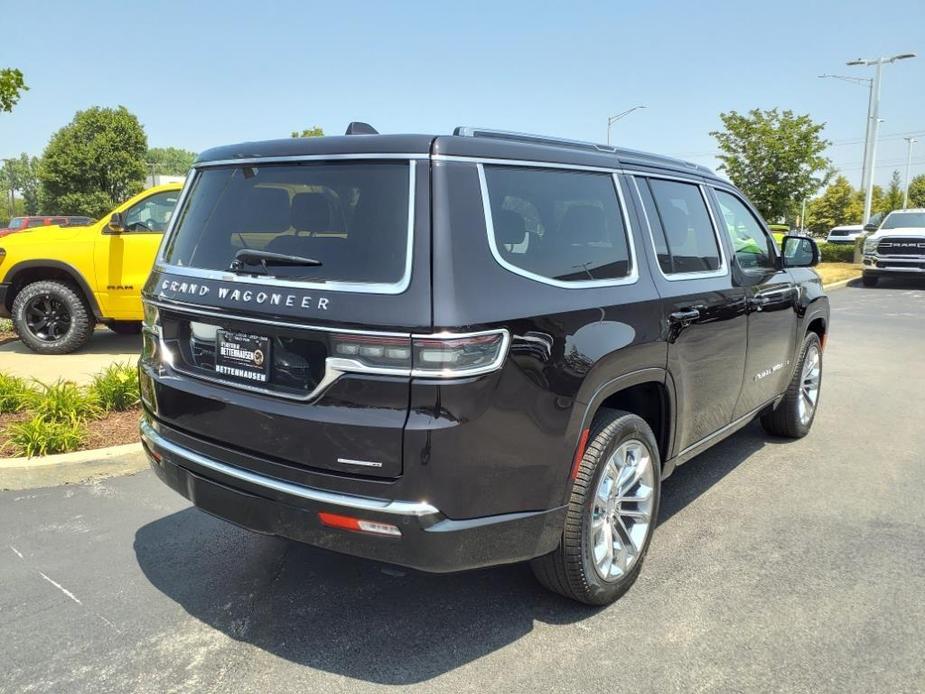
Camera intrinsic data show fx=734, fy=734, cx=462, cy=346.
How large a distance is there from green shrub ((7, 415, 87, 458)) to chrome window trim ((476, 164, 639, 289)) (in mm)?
3684

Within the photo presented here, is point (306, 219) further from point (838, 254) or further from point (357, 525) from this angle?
point (838, 254)

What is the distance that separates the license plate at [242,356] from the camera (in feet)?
8.75

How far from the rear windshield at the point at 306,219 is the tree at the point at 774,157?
70.1ft

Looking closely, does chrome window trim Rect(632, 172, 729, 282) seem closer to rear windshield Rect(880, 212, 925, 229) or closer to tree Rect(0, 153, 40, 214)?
rear windshield Rect(880, 212, 925, 229)

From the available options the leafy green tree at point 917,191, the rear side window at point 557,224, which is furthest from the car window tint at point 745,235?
the leafy green tree at point 917,191

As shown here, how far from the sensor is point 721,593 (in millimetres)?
3254

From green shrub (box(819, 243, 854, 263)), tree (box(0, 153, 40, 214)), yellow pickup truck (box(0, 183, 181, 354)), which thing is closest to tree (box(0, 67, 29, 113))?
yellow pickup truck (box(0, 183, 181, 354))

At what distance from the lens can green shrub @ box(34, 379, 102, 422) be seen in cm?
523

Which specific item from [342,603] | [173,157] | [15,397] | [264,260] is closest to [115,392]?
[15,397]

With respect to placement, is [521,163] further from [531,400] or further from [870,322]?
[870,322]

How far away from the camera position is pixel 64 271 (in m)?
8.22

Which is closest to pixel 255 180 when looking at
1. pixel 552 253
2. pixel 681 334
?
pixel 552 253

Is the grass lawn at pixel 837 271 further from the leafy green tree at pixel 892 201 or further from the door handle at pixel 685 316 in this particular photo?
the leafy green tree at pixel 892 201

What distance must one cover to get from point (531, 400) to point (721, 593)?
1.48 m
